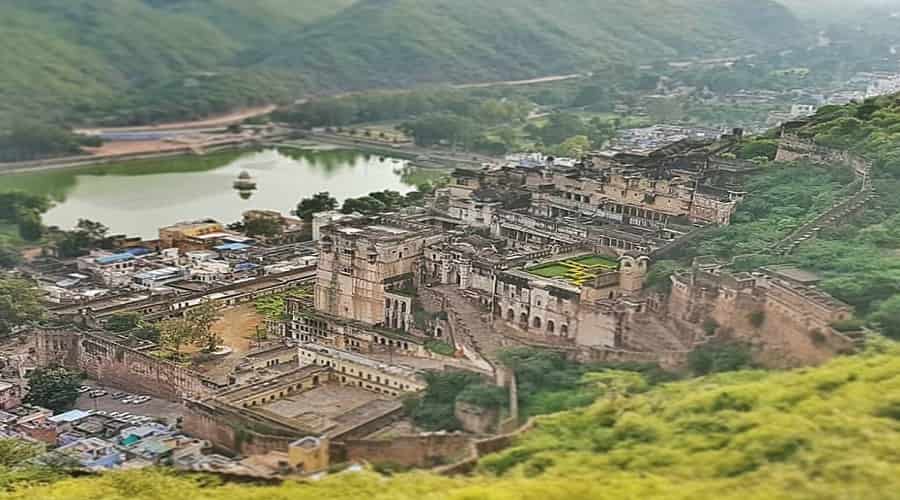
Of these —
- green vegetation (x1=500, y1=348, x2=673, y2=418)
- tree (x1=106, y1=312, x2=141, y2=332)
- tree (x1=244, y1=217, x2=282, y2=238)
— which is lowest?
tree (x1=106, y1=312, x2=141, y2=332)

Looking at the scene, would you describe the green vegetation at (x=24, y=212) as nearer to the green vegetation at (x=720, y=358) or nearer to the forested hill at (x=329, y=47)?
the forested hill at (x=329, y=47)

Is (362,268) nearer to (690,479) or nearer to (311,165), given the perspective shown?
(690,479)

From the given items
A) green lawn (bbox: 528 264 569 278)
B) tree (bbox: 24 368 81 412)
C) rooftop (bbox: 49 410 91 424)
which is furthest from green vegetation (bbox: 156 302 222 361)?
green lawn (bbox: 528 264 569 278)

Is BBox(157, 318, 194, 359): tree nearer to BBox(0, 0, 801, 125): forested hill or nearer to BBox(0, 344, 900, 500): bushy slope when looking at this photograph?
BBox(0, 344, 900, 500): bushy slope

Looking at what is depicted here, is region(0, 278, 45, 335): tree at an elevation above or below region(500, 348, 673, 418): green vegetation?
below

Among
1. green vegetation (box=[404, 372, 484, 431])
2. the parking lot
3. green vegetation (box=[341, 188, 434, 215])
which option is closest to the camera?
green vegetation (box=[404, 372, 484, 431])

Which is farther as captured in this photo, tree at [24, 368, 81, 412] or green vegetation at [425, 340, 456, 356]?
tree at [24, 368, 81, 412]

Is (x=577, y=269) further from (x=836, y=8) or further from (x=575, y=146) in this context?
(x=836, y=8)

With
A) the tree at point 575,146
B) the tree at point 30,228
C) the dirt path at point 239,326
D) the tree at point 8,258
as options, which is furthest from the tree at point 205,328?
the tree at point 575,146
